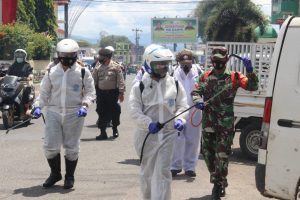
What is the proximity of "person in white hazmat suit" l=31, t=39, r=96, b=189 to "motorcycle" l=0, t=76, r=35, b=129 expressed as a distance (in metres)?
5.39

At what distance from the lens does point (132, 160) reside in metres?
8.93

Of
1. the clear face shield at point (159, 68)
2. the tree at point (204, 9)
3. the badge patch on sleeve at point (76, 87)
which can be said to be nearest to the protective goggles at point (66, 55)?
the badge patch on sleeve at point (76, 87)

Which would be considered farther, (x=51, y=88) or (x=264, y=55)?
(x=264, y=55)

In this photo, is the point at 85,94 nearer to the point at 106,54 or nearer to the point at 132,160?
the point at 132,160

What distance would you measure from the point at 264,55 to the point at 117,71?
10.6ft

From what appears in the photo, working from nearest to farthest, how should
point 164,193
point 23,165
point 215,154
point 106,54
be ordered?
point 164,193
point 215,154
point 23,165
point 106,54

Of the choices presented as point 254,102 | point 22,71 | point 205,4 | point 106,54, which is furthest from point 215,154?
point 205,4

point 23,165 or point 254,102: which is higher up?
point 254,102

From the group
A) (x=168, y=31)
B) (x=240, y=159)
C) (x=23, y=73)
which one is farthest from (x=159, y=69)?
(x=168, y=31)

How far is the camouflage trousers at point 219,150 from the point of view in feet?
20.8

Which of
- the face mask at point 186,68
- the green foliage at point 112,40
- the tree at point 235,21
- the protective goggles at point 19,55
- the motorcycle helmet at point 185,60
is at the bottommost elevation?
the green foliage at point 112,40

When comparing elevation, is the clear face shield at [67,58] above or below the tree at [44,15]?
below

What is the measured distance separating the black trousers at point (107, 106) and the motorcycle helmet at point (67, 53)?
4.15 m

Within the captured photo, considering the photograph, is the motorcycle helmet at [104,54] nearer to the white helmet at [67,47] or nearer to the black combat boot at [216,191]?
the white helmet at [67,47]
